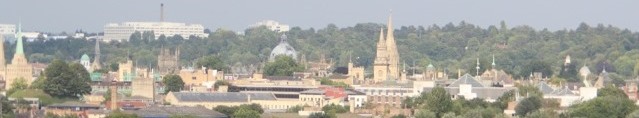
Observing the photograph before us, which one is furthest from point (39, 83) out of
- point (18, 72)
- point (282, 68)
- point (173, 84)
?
point (282, 68)

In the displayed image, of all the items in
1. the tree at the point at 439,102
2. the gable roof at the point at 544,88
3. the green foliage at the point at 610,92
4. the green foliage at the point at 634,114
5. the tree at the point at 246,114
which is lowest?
the green foliage at the point at 634,114

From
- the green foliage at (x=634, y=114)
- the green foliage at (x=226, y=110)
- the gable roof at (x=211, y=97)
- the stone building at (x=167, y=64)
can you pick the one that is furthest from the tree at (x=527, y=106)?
the stone building at (x=167, y=64)

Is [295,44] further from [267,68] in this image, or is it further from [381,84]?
[381,84]

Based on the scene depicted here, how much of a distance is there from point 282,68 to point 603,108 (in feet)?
123

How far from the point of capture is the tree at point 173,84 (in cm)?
10431

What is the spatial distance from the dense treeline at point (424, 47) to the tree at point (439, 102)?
61005 millimetres

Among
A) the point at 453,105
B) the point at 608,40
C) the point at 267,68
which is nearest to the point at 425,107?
the point at 453,105

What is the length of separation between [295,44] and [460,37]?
1239cm

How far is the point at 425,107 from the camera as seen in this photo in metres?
88.9

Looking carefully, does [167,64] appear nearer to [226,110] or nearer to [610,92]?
[610,92]

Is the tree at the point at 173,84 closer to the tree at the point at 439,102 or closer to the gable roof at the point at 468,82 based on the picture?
the gable roof at the point at 468,82

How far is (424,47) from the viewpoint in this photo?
615 feet

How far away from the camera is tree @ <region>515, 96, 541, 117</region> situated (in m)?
88.3

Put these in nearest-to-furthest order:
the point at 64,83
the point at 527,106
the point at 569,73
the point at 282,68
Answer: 1. the point at 527,106
2. the point at 64,83
3. the point at 282,68
4. the point at 569,73
